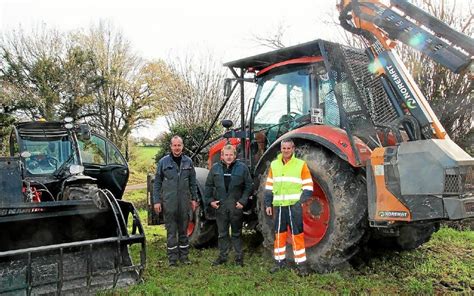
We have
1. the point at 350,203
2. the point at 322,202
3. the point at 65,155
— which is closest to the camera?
the point at 350,203

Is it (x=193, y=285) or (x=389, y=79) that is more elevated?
(x=389, y=79)

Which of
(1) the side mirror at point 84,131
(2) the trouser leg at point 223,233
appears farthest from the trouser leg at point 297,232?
(1) the side mirror at point 84,131

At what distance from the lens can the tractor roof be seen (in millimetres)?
5840

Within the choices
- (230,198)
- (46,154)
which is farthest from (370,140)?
(46,154)

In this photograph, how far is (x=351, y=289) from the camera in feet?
15.7

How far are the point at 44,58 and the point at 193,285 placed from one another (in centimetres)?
2402

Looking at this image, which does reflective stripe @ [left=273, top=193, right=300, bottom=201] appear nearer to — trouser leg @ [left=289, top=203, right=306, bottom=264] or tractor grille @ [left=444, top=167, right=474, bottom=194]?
trouser leg @ [left=289, top=203, right=306, bottom=264]

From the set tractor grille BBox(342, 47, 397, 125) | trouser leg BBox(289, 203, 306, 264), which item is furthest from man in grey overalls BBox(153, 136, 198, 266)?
tractor grille BBox(342, 47, 397, 125)

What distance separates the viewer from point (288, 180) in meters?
5.53

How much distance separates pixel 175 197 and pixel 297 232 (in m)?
1.79

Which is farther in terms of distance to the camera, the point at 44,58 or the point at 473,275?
the point at 44,58

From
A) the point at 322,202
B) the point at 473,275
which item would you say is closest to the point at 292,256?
the point at 322,202

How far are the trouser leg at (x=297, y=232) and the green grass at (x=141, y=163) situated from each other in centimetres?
1833

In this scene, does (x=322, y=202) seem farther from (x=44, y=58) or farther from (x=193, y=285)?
(x=44, y=58)
